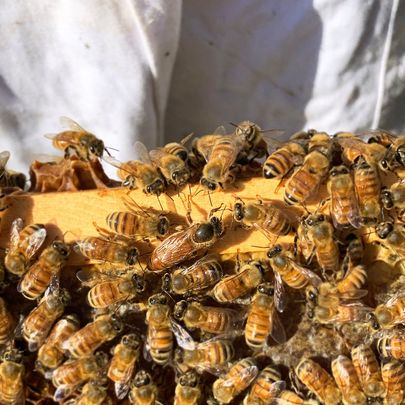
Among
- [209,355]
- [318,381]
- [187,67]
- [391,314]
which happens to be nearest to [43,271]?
[209,355]

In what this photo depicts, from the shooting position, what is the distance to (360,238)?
329 cm

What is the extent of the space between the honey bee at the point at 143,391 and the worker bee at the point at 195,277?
531 millimetres

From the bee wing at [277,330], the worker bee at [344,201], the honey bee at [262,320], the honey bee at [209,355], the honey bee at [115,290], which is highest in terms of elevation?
the worker bee at [344,201]

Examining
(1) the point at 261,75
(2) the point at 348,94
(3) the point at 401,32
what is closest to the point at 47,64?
(1) the point at 261,75

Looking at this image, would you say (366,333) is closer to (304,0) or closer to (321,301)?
(321,301)

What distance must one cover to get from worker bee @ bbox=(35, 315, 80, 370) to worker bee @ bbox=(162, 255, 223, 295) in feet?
1.93

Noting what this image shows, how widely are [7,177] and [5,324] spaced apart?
0.89 meters

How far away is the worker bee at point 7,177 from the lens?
354cm

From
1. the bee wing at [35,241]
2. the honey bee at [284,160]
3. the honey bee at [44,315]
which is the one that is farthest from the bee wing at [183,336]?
the honey bee at [284,160]

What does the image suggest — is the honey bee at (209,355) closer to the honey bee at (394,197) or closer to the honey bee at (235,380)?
the honey bee at (235,380)

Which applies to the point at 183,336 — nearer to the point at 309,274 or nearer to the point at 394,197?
the point at 309,274

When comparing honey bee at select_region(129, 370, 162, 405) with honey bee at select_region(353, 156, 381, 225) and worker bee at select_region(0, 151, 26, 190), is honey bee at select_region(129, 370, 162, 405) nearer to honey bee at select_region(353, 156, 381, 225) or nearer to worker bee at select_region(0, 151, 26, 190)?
worker bee at select_region(0, 151, 26, 190)

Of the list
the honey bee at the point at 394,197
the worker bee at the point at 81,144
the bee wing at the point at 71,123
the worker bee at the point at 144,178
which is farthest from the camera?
the bee wing at the point at 71,123

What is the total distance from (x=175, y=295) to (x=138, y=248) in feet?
1.12
